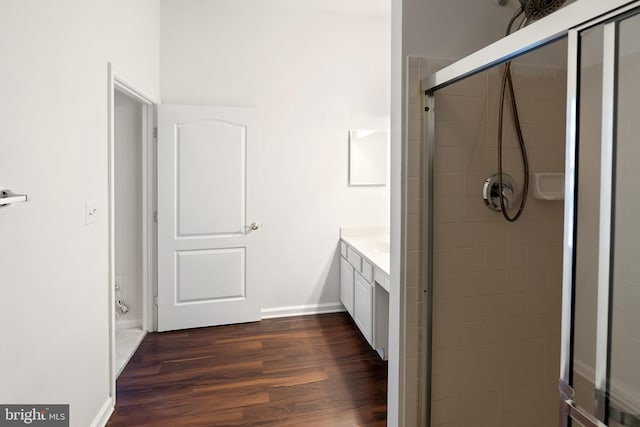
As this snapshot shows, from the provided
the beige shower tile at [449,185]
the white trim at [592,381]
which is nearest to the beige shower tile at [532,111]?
the beige shower tile at [449,185]

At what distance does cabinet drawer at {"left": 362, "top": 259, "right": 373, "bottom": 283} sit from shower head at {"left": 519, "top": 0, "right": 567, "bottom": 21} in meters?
1.70

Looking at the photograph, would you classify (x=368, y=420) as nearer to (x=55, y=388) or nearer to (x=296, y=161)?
(x=55, y=388)

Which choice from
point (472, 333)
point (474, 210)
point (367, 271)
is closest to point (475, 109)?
point (474, 210)

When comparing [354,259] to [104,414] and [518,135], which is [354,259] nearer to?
[518,135]

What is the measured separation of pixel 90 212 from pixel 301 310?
219cm

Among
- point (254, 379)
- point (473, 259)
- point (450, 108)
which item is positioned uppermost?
point (450, 108)

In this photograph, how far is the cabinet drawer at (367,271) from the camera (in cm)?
261

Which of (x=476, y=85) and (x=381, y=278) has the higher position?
(x=476, y=85)

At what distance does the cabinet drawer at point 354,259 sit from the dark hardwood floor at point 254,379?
1.94 feet

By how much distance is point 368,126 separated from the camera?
3.58m

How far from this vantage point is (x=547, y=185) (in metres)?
1.68

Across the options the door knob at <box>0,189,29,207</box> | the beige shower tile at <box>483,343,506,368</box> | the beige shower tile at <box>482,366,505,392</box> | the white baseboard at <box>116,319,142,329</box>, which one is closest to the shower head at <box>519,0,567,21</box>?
the beige shower tile at <box>483,343,506,368</box>

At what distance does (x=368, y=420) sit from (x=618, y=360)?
1.38 metres

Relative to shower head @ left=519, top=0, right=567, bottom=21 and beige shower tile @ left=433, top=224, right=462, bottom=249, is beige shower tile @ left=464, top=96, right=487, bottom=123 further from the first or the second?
beige shower tile @ left=433, top=224, right=462, bottom=249
